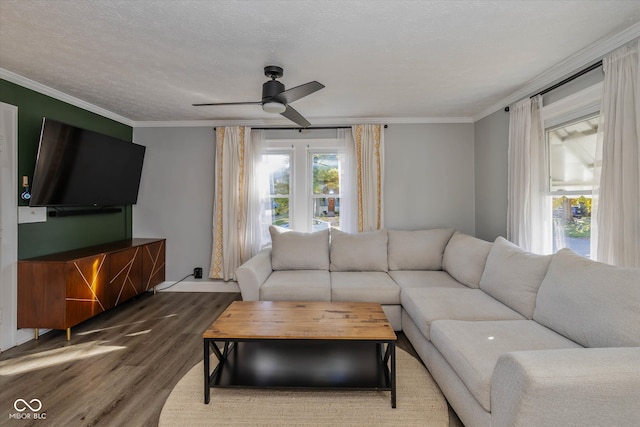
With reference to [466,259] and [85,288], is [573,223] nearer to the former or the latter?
[466,259]

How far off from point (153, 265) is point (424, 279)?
3428 mm

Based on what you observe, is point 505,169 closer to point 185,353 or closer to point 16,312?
point 185,353

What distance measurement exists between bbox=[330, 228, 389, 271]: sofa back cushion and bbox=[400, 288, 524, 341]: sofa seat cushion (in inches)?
30.1

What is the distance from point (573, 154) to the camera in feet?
8.23

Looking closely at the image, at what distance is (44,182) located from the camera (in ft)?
8.78

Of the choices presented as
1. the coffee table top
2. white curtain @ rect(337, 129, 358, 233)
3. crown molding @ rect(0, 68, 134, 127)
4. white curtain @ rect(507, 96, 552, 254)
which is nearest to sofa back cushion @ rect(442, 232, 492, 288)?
white curtain @ rect(507, 96, 552, 254)

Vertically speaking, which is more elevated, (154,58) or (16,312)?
(154,58)

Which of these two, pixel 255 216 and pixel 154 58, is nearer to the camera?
pixel 154 58

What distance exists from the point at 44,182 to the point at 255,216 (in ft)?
7.03

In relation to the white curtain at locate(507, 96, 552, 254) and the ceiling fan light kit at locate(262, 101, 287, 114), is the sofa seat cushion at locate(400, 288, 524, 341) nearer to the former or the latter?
the white curtain at locate(507, 96, 552, 254)

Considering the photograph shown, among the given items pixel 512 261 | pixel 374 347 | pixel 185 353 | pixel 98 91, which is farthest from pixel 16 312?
pixel 512 261

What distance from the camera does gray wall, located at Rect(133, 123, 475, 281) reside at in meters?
3.99

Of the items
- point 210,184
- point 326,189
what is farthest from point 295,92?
point 210,184

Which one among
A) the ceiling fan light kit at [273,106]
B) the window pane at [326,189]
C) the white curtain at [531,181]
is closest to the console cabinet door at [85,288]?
the ceiling fan light kit at [273,106]
